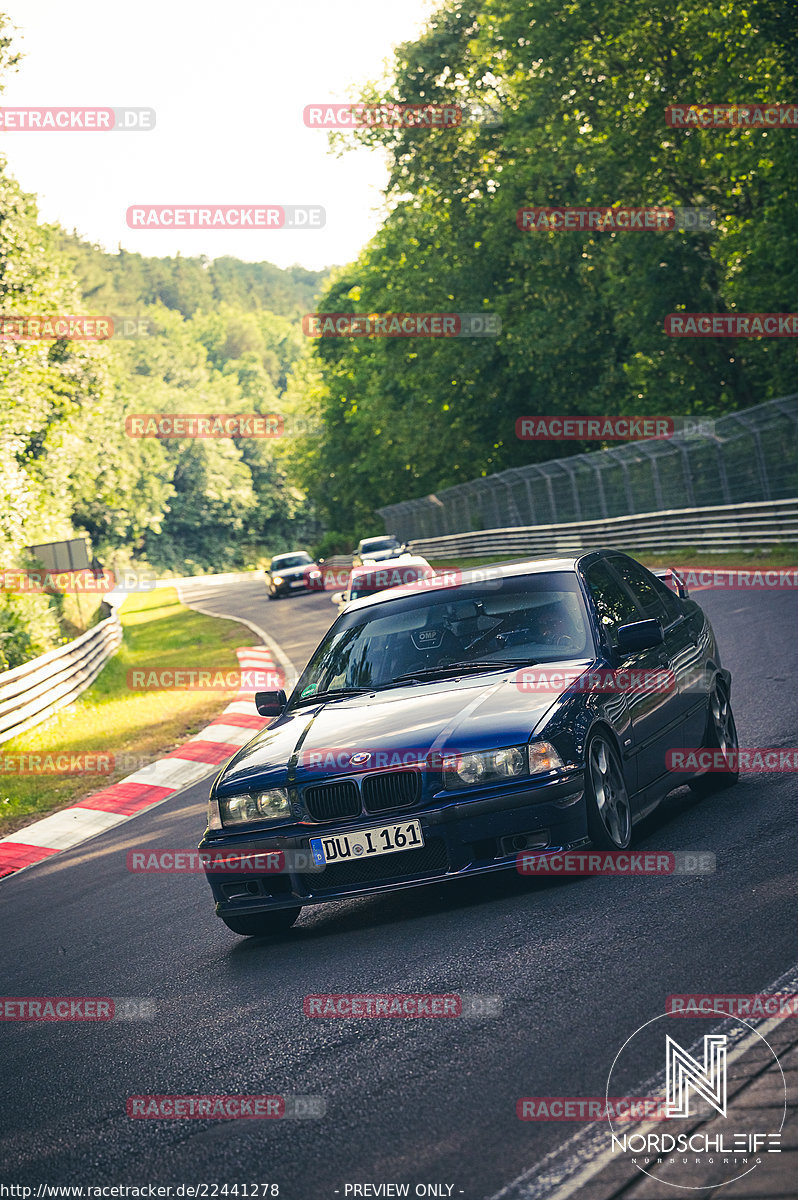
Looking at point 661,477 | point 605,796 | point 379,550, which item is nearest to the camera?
point 605,796

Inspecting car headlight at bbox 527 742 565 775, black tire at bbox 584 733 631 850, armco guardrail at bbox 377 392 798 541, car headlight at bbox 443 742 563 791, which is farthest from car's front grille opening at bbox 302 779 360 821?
armco guardrail at bbox 377 392 798 541

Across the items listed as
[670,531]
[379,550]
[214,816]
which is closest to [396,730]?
[214,816]

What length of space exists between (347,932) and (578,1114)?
2641mm

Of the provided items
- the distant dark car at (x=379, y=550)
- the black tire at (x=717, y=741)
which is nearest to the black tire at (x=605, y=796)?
the black tire at (x=717, y=741)

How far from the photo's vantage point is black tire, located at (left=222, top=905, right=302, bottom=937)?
250 inches

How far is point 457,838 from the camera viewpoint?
227 inches

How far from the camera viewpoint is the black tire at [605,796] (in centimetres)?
600

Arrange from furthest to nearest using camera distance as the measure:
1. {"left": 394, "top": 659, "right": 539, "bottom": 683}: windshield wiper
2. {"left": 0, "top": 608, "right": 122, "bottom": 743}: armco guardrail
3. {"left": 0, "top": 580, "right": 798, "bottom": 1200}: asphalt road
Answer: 1. {"left": 0, "top": 608, "right": 122, "bottom": 743}: armco guardrail
2. {"left": 394, "top": 659, "right": 539, "bottom": 683}: windshield wiper
3. {"left": 0, "top": 580, "right": 798, "bottom": 1200}: asphalt road

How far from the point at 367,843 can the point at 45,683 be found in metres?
13.8

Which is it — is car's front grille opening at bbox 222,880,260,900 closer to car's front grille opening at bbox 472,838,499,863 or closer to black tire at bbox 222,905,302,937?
black tire at bbox 222,905,302,937

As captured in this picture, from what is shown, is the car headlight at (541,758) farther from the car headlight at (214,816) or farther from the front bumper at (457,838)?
the car headlight at (214,816)

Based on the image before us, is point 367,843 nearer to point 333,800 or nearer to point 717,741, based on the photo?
point 333,800

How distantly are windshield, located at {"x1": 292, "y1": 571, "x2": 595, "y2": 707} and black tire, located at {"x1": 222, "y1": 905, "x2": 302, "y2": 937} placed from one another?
123cm

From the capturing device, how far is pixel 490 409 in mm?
50000
